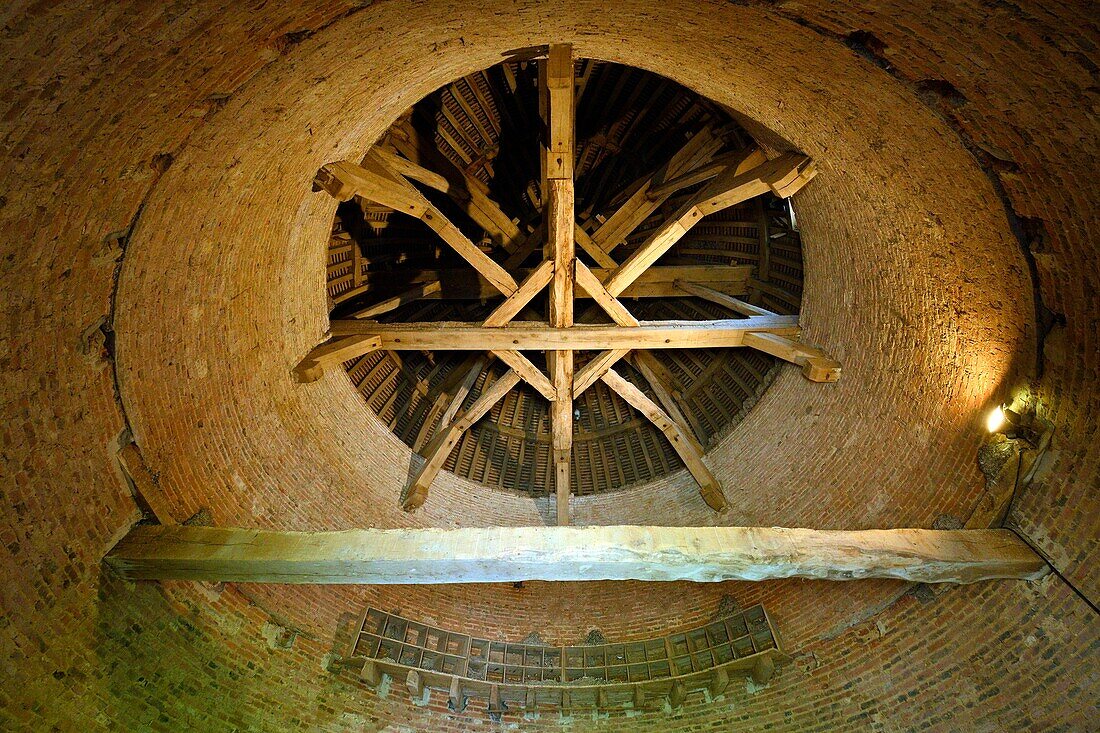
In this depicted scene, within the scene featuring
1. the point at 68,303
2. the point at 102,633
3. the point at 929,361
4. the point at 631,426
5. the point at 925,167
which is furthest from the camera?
the point at 631,426

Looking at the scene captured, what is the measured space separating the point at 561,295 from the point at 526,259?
1977mm

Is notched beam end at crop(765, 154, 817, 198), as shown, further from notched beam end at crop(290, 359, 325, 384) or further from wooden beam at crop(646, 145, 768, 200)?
notched beam end at crop(290, 359, 325, 384)

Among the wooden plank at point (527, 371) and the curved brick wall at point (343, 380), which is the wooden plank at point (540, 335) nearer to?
the wooden plank at point (527, 371)

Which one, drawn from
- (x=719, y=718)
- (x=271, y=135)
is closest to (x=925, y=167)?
(x=271, y=135)

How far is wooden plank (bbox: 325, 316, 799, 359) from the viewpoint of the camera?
503cm

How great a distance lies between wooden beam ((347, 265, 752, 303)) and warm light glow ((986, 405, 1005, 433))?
3.21 m

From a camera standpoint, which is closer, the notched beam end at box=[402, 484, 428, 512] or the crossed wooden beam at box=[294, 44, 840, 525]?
the crossed wooden beam at box=[294, 44, 840, 525]

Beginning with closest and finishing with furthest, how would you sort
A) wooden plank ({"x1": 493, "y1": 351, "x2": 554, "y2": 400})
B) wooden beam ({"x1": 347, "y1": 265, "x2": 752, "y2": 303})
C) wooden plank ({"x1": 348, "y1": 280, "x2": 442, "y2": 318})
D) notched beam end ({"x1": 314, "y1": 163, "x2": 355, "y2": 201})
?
notched beam end ({"x1": 314, "y1": 163, "x2": 355, "y2": 201})
wooden plank ({"x1": 493, "y1": 351, "x2": 554, "y2": 400})
wooden plank ({"x1": 348, "y1": 280, "x2": 442, "y2": 318})
wooden beam ({"x1": 347, "y1": 265, "x2": 752, "y2": 303})

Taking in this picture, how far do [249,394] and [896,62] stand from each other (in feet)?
13.7

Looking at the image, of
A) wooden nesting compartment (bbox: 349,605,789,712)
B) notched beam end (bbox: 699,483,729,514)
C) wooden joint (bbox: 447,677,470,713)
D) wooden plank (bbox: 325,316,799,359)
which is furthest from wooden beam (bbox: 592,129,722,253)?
wooden joint (bbox: 447,677,470,713)

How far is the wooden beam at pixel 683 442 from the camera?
211 inches

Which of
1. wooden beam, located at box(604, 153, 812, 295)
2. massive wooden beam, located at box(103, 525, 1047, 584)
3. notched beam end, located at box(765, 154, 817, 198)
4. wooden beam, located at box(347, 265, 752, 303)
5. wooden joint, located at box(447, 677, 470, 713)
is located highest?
wooden beam, located at box(347, 265, 752, 303)

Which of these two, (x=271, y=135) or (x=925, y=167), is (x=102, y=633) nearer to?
(x=271, y=135)

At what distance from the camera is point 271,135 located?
3.22m
